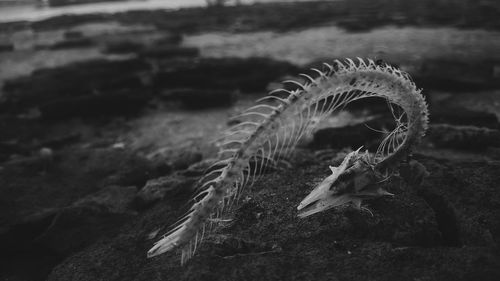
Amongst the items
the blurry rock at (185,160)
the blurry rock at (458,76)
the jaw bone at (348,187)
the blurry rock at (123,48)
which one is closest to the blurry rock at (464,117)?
the blurry rock at (458,76)

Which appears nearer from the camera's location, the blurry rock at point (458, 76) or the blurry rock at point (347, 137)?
the blurry rock at point (347, 137)

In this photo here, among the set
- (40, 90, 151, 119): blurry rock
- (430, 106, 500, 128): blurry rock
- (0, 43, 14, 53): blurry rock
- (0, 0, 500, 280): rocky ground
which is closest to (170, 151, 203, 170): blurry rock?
(0, 0, 500, 280): rocky ground

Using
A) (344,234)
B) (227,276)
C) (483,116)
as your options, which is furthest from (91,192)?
(483,116)

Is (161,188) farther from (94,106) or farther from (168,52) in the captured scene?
(168,52)

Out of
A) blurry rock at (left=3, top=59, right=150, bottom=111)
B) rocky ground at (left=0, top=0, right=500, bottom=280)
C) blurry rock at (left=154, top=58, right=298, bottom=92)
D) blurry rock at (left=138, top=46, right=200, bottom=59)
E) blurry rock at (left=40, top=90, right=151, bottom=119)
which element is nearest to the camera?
rocky ground at (left=0, top=0, right=500, bottom=280)

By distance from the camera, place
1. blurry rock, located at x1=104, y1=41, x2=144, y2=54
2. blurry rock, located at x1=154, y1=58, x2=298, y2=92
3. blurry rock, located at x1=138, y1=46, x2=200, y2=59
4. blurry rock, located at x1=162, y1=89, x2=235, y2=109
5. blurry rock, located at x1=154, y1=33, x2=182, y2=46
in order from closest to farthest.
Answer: blurry rock, located at x1=162, y1=89, x2=235, y2=109 → blurry rock, located at x1=154, y1=58, x2=298, y2=92 → blurry rock, located at x1=138, y1=46, x2=200, y2=59 → blurry rock, located at x1=104, y1=41, x2=144, y2=54 → blurry rock, located at x1=154, y1=33, x2=182, y2=46

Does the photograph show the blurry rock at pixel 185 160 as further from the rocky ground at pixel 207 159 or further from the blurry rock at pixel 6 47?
the blurry rock at pixel 6 47

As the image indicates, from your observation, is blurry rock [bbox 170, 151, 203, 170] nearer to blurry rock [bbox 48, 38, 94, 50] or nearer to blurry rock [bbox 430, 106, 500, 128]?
blurry rock [bbox 430, 106, 500, 128]
